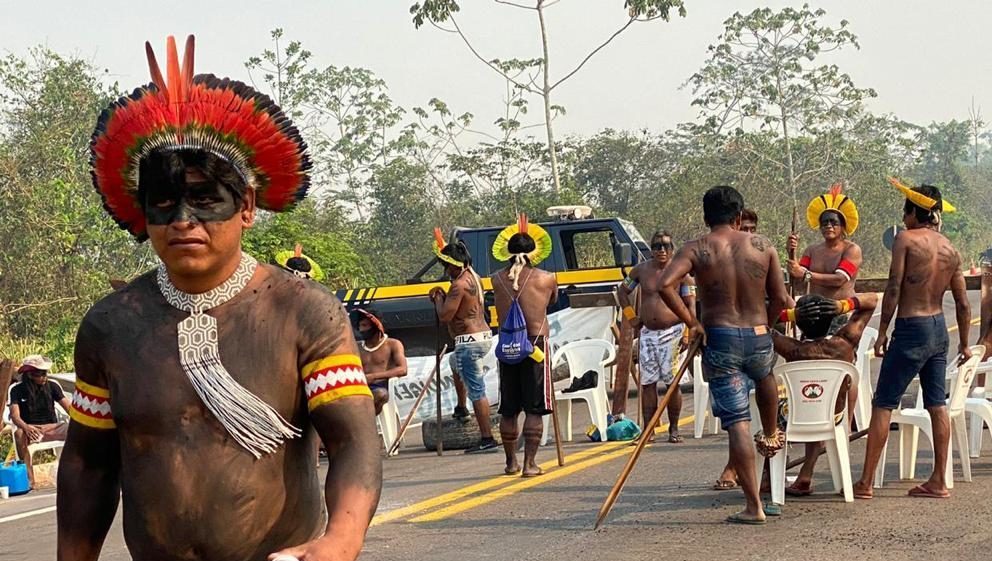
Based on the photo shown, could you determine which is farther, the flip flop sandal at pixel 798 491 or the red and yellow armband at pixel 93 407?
the flip flop sandal at pixel 798 491

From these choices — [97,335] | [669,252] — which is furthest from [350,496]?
[669,252]

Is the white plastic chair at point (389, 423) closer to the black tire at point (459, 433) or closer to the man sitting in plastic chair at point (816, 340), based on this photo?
the black tire at point (459, 433)

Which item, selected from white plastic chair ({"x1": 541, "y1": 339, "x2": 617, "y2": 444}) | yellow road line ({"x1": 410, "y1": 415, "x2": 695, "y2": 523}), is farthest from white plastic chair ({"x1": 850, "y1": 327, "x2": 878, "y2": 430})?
white plastic chair ({"x1": 541, "y1": 339, "x2": 617, "y2": 444})

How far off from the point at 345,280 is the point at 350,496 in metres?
23.0

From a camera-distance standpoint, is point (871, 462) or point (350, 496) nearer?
point (350, 496)

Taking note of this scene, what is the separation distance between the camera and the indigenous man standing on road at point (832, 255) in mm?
11320

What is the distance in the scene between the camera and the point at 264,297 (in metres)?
3.20

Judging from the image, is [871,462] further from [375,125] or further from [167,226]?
[375,125]

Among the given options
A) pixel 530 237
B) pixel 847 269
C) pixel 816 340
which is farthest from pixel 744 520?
pixel 530 237

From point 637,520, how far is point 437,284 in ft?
36.6

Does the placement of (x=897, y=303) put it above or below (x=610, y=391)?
above

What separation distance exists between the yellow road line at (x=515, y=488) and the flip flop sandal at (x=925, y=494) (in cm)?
271

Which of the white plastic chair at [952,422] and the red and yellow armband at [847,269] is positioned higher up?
the red and yellow armband at [847,269]

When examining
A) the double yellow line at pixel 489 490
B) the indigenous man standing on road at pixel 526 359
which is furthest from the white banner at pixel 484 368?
the indigenous man standing on road at pixel 526 359
